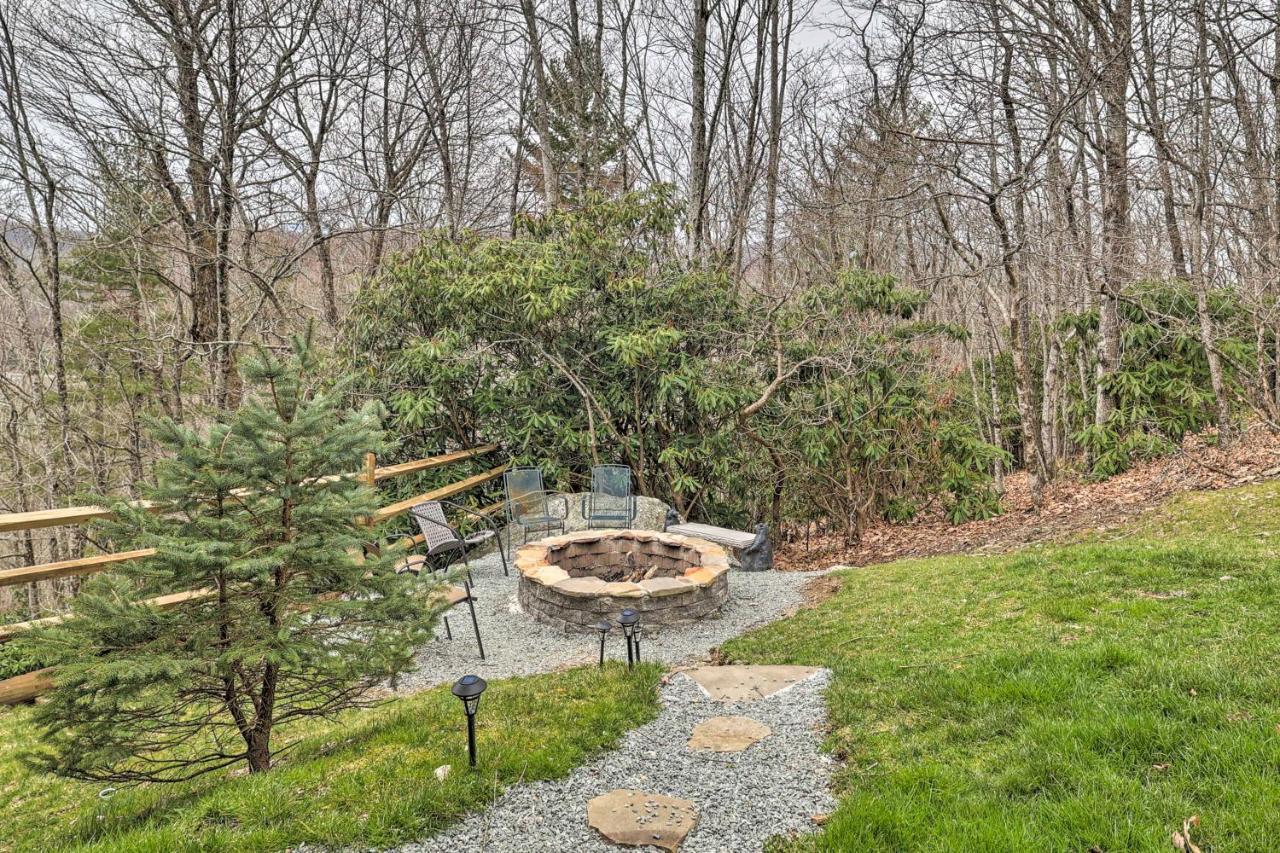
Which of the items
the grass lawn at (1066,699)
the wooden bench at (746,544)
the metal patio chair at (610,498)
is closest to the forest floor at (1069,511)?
the wooden bench at (746,544)

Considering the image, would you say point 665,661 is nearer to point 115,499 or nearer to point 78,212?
point 115,499

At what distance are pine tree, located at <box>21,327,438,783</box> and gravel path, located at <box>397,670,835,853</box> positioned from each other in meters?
0.90

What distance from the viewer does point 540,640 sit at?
5.00 metres

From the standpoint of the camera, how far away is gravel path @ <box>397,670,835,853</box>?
225cm

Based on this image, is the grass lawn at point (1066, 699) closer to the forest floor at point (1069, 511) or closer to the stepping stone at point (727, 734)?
the stepping stone at point (727, 734)

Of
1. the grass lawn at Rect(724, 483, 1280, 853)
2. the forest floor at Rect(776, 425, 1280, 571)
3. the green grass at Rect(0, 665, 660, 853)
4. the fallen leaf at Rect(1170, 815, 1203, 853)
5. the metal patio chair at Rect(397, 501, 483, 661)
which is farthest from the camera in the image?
the forest floor at Rect(776, 425, 1280, 571)

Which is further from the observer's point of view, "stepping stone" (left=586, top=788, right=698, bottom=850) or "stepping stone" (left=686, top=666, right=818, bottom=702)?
"stepping stone" (left=686, top=666, right=818, bottom=702)

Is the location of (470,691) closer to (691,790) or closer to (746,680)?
(691,790)

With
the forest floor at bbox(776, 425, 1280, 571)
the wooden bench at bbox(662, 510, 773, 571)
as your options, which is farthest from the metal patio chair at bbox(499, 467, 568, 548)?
the forest floor at bbox(776, 425, 1280, 571)

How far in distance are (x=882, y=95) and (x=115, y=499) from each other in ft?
35.8

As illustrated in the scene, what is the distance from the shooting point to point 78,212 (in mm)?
8125

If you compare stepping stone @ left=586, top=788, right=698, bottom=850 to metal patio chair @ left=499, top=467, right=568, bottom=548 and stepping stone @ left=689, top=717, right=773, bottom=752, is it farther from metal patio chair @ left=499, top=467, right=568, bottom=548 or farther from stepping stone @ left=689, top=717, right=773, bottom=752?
metal patio chair @ left=499, top=467, right=568, bottom=548

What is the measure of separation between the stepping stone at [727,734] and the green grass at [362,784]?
0.30m

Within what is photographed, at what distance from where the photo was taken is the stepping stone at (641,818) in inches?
89.0
